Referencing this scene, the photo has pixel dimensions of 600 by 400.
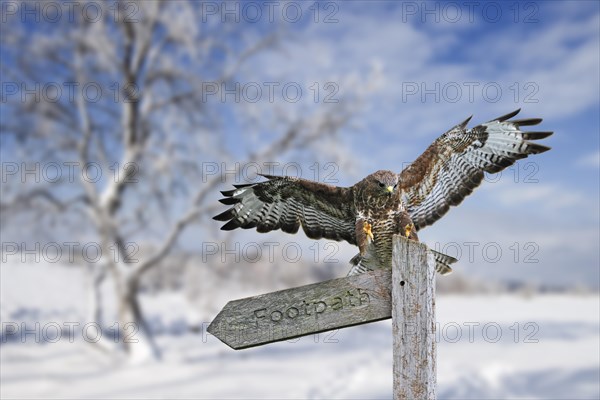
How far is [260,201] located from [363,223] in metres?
0.58

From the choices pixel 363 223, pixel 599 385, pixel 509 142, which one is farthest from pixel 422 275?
pixel 599 385

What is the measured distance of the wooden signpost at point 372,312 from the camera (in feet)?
6.70

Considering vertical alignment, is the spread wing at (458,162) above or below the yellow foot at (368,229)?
above

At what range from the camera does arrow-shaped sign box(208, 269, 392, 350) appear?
6.97 ft

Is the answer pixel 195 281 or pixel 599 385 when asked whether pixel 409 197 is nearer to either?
pixel 599 385

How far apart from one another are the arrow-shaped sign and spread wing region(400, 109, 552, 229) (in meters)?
0.76

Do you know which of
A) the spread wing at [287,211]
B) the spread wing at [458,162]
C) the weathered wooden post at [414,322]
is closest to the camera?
the weathered wooden post at [414,322]

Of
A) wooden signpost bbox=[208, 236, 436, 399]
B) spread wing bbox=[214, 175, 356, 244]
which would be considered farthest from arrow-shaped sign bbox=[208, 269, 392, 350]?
spread wing bbox=[214, 175, 356, 244]

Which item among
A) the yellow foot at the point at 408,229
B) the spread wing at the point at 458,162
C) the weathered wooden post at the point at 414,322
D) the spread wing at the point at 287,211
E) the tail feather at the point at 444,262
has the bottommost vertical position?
the weathered wooden post at the point at 414,322

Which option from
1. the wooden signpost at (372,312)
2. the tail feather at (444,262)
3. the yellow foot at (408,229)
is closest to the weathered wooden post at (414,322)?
the wooden signpost at (372,312)

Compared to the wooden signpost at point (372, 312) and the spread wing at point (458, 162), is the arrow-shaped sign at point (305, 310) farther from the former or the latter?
the spread wing at point (458, 162)

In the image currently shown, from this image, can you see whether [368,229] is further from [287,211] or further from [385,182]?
[287,211]

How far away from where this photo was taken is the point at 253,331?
86.7 inches

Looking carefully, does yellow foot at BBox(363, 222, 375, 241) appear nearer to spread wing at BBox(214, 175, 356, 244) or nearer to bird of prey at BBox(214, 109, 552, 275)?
bird of prey at BBox(214, 109, 552, 275)
